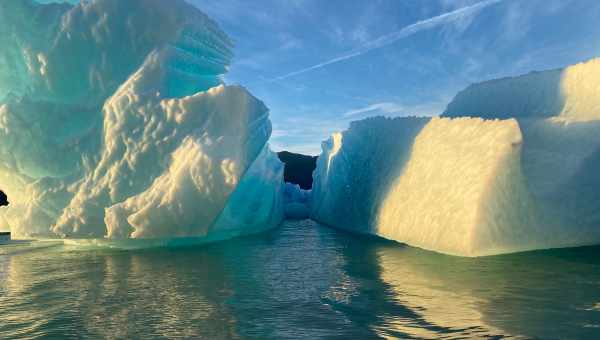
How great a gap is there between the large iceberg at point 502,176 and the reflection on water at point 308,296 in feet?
1.39

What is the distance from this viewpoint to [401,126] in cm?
925

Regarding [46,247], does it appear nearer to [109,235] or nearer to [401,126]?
[109,235]

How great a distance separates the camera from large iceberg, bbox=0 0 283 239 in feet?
24.5

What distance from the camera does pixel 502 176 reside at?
610cm

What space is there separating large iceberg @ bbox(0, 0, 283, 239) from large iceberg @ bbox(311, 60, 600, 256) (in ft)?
9.19

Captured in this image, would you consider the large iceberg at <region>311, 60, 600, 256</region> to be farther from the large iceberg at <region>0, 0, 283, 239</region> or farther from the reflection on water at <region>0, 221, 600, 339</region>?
the large iceberg at <region>0, 0, 283, 239</region>

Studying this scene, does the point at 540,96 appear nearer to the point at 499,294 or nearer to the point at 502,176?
the point at 502,176

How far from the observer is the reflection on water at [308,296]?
123 inches

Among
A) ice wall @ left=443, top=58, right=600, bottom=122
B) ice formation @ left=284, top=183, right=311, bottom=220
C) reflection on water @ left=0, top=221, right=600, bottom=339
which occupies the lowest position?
reflection on water @ left=0, top=221, right=600, bottom=339

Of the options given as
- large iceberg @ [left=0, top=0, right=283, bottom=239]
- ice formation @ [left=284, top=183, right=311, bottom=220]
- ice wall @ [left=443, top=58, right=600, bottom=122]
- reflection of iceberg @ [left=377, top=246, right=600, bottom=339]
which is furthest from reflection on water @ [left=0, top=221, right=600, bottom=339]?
ice formation @ [left=284, top=183, right=311, bottom=220]

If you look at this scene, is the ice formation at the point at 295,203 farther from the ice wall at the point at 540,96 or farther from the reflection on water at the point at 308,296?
the reflection on water at the point at 308,296

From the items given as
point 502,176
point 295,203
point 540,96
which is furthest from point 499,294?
point 295,203

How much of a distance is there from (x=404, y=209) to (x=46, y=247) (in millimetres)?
7273

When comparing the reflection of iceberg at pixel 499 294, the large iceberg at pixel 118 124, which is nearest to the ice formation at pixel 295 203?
the large iceberg at pixel 118 124
